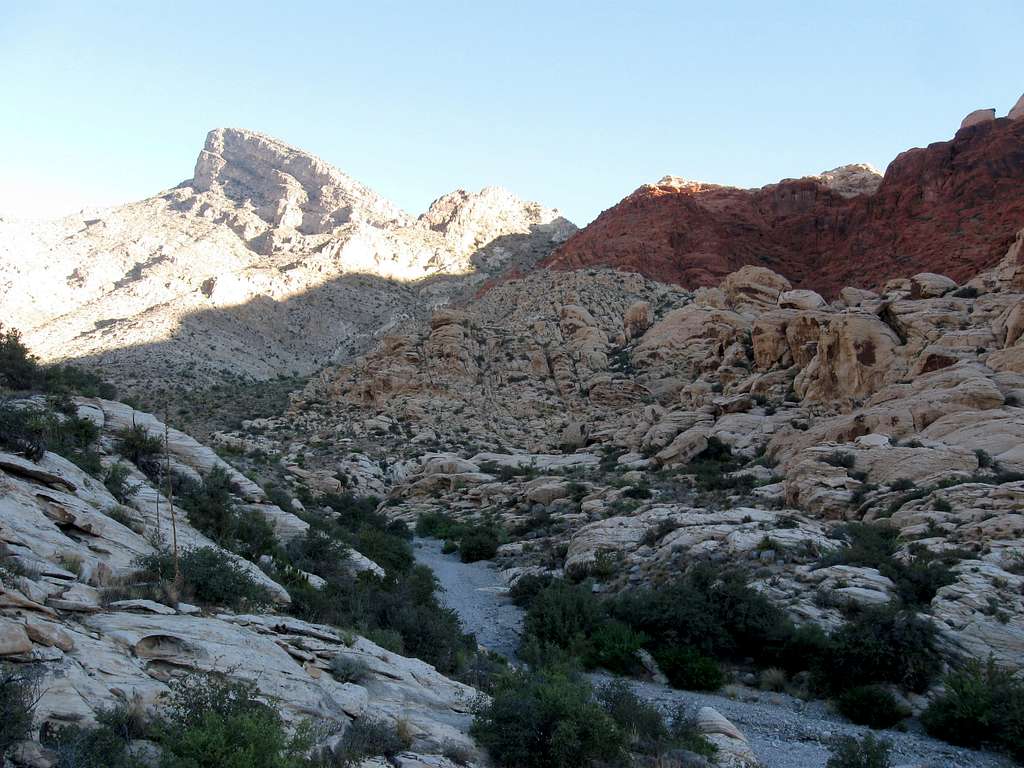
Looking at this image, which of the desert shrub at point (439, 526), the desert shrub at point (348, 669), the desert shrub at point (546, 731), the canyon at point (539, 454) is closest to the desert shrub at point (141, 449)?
the canyon at point (539, 454)

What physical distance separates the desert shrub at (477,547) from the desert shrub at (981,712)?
14.1 m

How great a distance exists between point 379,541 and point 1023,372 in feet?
65.5

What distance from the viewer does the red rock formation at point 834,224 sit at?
54.5 metres

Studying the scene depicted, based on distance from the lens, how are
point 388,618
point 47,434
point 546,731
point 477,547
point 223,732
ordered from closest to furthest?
point 223,732 → point 546,731 → point 388,618 → point 47,434 → point 477,547

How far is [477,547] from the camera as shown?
76.4 feet

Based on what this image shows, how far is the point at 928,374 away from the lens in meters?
25.1

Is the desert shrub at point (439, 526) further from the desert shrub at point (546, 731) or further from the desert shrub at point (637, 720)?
the desert shrub at point (546, 731)

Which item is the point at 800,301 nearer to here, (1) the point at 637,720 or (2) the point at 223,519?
(2) the point at 223,519

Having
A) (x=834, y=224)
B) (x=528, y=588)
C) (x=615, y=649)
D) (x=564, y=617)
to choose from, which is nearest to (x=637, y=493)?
(x=528, y=588)

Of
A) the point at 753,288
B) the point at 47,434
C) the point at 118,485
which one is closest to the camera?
the point at 118,485

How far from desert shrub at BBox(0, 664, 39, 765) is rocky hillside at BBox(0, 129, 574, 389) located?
145 feet

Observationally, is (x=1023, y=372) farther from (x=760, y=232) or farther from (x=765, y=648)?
(x=760, y=232)

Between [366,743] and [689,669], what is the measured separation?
306 inches

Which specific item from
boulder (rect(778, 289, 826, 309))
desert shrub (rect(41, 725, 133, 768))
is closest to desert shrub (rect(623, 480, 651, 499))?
boulder (rect(778, 289, 826, 309))
